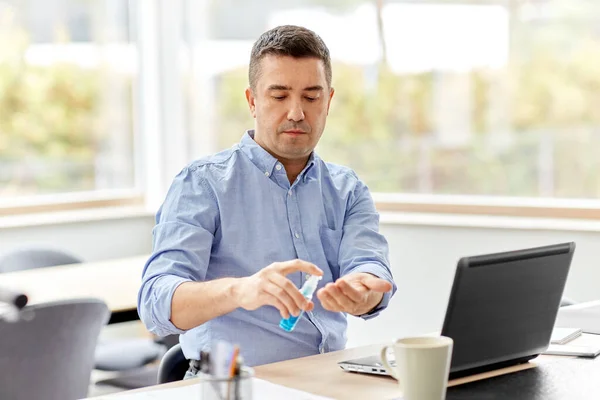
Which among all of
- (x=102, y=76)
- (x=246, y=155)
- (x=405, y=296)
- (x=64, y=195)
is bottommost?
(x=405, y=296)

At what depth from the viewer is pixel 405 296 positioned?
4.46 metres

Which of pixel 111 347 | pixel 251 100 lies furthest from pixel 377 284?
pixel 111 347

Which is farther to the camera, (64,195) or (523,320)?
(64,195)

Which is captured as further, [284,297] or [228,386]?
[284,297]

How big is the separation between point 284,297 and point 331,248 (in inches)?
24.5

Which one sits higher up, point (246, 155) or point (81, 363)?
point (246, 155)

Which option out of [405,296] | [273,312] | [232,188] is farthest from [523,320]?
Answer: [405,296]

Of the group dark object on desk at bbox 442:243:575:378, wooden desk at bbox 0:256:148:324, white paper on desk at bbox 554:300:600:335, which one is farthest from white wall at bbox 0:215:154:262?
dark object on desk at bbox 442:243:575:378

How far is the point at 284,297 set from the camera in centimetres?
157

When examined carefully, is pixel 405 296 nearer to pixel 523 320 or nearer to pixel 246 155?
pixel 246 155

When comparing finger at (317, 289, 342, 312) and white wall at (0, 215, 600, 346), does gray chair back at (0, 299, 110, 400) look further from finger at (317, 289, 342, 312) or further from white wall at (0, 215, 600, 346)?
white wall at (0, 215, 600, 346)

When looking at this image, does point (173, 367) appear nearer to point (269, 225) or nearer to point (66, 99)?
point (269, 225)

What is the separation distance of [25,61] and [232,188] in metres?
3.18

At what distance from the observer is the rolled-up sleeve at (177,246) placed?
1889mm
